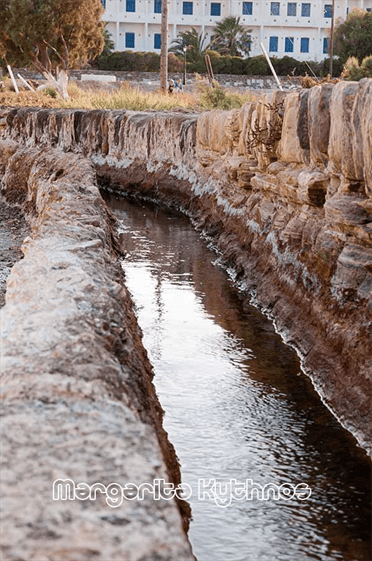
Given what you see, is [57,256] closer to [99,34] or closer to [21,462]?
[21,462]

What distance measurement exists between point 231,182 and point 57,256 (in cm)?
578

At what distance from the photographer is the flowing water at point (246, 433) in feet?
11.5

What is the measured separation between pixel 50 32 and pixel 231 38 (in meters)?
28.1

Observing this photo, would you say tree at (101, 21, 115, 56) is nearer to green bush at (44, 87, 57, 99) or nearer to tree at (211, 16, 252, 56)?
tree at (211, 16, 252, 56)

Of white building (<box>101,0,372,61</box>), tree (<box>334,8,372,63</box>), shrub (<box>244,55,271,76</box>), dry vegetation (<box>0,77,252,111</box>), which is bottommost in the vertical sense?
dry vegetation (<box>0,77,252,111</box>)

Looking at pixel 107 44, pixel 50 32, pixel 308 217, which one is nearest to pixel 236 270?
pixel 308 217

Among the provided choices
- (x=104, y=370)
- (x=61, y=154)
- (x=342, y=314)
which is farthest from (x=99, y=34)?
(x=104, y=370)

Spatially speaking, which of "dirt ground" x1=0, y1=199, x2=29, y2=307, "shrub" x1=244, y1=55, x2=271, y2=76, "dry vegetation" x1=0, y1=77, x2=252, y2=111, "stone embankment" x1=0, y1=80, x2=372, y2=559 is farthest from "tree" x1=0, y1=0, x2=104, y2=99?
"stone embankment" x1=0, y1=80, x2=372, y2=559

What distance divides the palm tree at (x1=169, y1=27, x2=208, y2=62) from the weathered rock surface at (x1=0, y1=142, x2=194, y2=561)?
48.6 meters

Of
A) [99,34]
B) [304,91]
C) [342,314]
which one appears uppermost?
[99,34]

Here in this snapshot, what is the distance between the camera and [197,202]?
12.3 metres

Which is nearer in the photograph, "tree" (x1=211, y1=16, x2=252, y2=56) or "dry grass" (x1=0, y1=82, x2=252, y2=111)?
A: "dry grass" (x1=0, y1=82, x2=252, y2=111)

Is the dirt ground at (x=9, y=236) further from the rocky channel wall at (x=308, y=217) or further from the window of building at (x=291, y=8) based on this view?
the window of building at (x=291, y=8)

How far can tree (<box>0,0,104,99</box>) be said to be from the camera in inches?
1192
